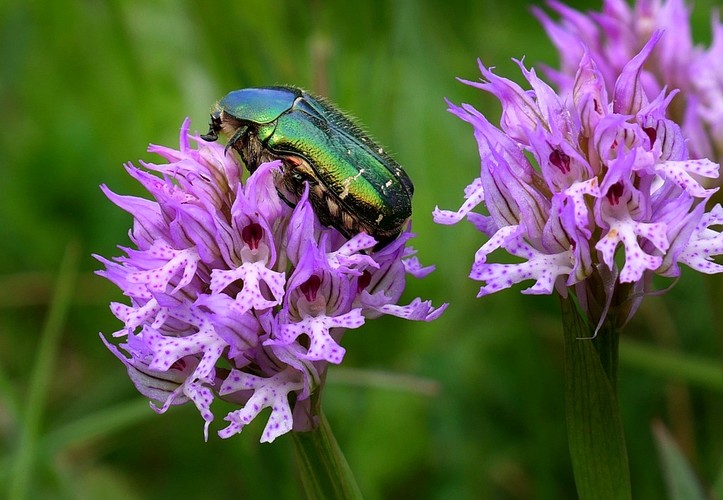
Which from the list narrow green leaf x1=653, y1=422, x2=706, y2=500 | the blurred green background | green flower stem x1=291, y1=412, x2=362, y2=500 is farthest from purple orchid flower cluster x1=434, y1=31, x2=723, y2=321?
the blurred green background

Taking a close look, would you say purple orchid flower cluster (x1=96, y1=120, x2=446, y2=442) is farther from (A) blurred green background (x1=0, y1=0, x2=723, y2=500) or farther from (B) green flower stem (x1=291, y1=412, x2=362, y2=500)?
(A) blurred green background (x1=0, y1=0, x2=723, y2=500)

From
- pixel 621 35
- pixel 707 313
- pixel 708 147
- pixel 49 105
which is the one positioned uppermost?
pixel 49 105

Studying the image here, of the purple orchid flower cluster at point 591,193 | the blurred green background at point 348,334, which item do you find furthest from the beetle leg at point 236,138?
the blurred green background at point 348,334

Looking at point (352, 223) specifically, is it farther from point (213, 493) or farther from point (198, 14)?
point (198, 14)

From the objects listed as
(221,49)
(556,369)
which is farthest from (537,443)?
(221,49)

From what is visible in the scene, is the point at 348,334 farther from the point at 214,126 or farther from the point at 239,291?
the point at 239,291
